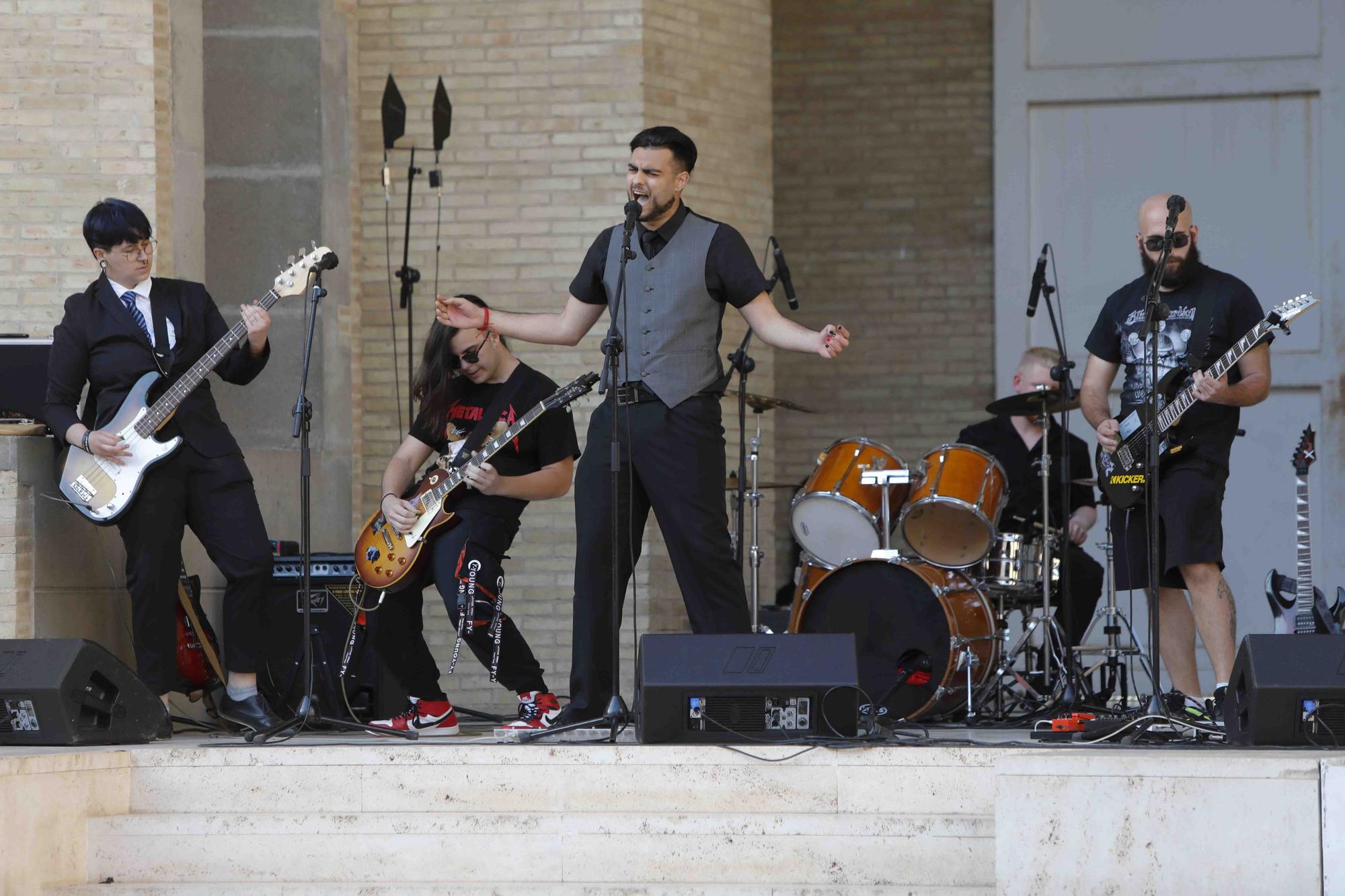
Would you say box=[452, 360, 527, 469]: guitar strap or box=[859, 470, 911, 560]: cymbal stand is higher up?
box=[452, 360, 527, 469]: guitar strap

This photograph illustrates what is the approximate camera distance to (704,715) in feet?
16.4

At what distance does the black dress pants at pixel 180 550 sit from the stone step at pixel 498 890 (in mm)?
1220

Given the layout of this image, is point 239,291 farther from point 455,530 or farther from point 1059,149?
point 1059,149

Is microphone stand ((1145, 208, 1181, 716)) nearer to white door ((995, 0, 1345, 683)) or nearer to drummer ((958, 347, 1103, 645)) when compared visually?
drummer ((958, 347, 1103, 645))

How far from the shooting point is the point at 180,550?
20.3 ft

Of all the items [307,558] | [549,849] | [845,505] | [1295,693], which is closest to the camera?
[1295,693]

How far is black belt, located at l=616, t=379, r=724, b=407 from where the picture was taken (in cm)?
527

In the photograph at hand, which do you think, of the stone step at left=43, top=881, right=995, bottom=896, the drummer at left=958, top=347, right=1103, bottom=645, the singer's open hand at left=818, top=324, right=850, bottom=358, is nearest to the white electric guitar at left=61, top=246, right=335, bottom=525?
the stone step at left=43, top=881, right=995, bottom=896

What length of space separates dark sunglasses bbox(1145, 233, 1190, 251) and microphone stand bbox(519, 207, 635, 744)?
5.73 ft

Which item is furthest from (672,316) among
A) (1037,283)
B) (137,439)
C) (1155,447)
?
(1037,283)

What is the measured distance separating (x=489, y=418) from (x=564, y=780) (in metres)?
1.60

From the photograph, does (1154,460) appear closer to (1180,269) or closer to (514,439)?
(1180,269)

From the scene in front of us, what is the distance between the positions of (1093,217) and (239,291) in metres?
5.08

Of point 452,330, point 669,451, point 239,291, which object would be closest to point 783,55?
point 239,291
